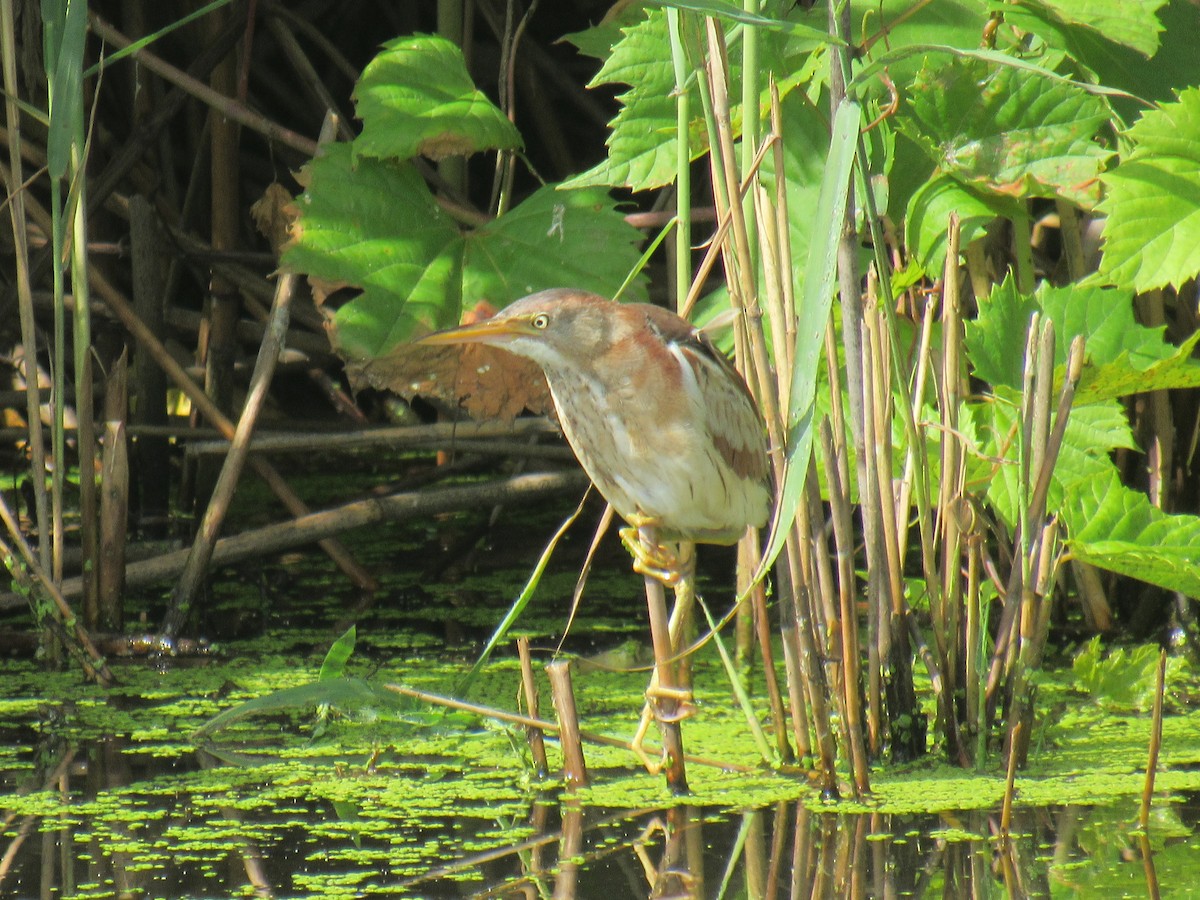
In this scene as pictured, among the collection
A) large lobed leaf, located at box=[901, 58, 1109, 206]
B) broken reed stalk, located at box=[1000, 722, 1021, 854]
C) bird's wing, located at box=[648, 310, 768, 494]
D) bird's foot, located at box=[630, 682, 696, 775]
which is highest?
large lobed leaf, located at box=[901, 58, 1109, 206]

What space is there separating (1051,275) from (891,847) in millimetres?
1583

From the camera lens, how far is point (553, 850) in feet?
6.87

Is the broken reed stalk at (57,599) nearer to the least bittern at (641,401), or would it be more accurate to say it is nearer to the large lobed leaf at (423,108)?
the large lobed leaf at (423,108)

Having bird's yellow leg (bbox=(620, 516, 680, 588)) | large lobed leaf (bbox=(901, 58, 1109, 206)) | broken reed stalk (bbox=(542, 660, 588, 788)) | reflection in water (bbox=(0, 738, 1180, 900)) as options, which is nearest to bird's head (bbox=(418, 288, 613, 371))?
bird's yellow leg (bbox=(620, 516, 680, 588))

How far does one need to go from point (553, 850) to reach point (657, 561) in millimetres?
410

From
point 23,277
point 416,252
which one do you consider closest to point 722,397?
point 416,252

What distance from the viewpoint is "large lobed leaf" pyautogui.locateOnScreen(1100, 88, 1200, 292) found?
251cm

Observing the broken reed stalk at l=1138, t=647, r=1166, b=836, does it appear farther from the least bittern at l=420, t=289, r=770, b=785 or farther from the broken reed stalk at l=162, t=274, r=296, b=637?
the broken reed stalk at l=162, t=274, r=296, b=637

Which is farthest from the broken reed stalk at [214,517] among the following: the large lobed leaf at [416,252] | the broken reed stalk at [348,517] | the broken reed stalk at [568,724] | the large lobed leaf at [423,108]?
the broken reed stalk at [568,724]

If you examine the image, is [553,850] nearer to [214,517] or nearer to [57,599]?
[57,599]

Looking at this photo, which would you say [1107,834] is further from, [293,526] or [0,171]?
[0,171]

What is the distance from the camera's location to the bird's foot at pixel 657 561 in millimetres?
2117

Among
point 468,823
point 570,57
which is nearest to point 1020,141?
point 468,823

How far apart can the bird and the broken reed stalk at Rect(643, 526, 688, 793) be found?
23mm
